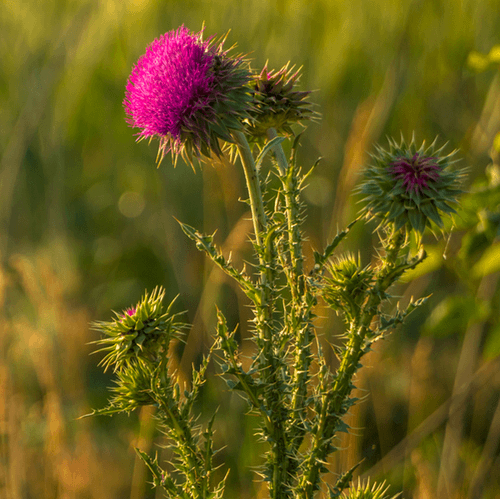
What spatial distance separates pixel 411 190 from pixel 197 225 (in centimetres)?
344

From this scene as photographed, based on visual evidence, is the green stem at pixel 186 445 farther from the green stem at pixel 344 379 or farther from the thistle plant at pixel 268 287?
the green stem at pixel 344 379

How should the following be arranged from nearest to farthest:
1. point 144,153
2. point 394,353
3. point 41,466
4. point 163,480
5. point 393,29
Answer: point 163,480 < point 41,466 < point 394,353 < point 393,29 < point 144,153

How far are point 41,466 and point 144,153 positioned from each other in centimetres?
275

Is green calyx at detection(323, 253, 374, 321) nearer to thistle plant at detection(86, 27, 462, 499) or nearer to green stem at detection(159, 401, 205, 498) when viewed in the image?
thistle plant at detection(86, 27, 462, 499)

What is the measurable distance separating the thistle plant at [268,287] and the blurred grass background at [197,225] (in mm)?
697

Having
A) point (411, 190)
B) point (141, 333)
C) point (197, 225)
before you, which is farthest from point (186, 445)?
point (197, 225)

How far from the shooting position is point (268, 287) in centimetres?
104

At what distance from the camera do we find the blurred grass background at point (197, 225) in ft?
8.45

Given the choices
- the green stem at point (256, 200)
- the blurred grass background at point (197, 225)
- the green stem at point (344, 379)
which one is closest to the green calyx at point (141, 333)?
the green stem at point (256, 200)

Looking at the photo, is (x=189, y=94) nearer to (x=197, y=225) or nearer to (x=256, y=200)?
(x=256, y=200)

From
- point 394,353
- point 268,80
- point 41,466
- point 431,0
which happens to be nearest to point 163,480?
point 268,80

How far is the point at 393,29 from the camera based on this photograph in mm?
4395

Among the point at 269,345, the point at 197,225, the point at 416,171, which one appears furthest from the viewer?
the point at 197,225

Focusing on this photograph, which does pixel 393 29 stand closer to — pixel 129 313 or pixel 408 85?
pixel 408 85
